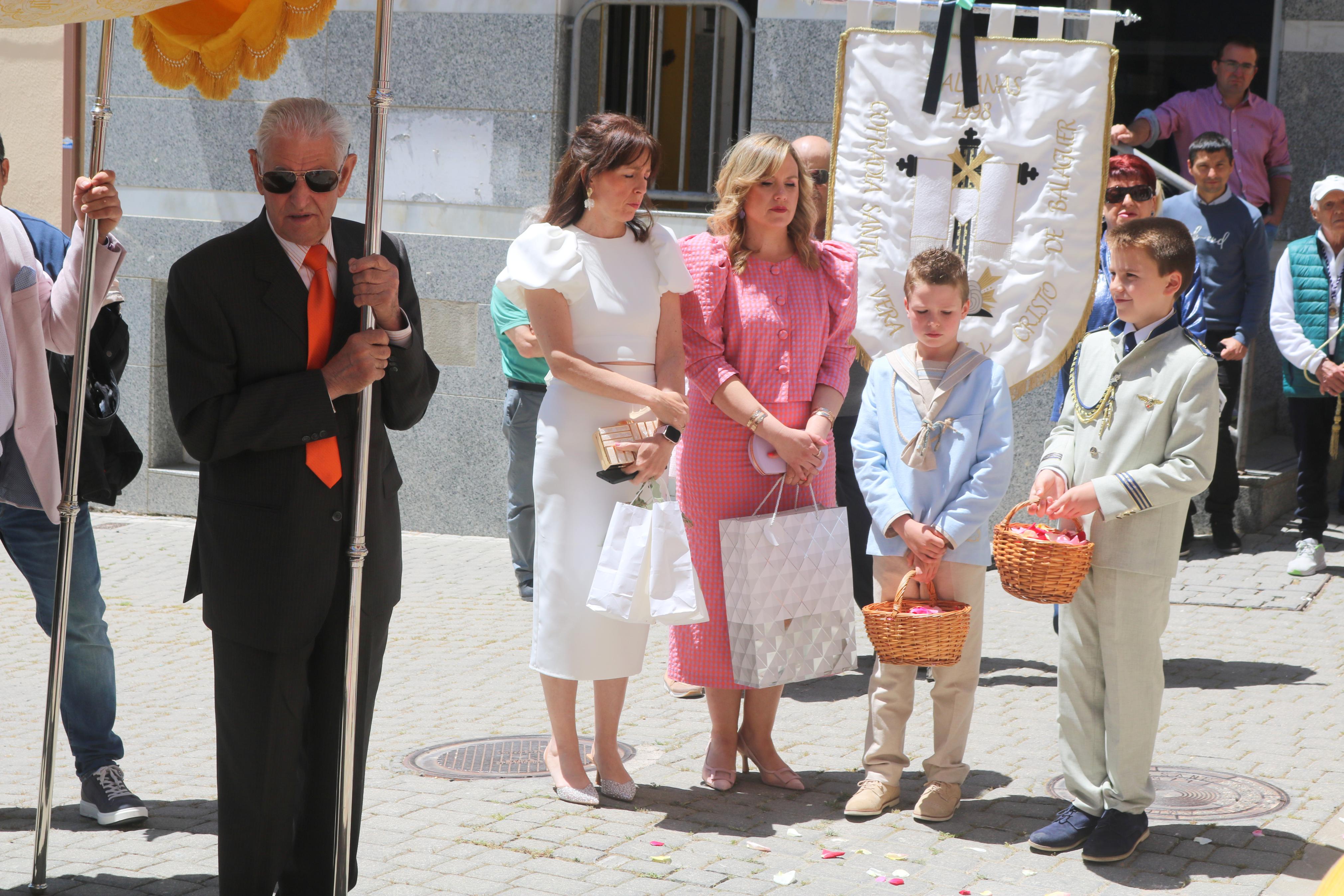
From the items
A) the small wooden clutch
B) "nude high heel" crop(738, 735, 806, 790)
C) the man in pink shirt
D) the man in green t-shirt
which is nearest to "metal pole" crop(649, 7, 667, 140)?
the man in green t-shirt

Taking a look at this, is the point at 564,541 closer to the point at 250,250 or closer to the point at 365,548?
the point at 365,548

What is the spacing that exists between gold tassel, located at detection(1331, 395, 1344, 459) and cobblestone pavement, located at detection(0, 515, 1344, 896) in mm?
964

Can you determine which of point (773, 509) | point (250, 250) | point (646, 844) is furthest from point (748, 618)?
point (250, 250)

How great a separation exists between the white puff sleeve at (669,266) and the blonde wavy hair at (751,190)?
0.32 metres

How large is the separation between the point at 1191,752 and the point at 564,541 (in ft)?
8.09

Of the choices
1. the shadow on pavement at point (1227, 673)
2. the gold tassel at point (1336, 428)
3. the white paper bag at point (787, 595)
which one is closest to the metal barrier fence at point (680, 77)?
the gold tassel at point (1336, 428)

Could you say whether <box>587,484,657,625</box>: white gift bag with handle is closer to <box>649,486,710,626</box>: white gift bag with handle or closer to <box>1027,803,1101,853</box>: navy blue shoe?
<box>649,486,710,626</box>: white gift bag with handle

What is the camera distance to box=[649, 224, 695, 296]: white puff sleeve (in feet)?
16.2

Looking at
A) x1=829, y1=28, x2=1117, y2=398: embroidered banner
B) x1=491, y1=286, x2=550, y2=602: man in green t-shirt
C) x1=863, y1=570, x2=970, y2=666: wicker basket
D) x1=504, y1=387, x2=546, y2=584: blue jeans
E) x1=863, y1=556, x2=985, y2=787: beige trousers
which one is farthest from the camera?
x1=504, y1=387, x2=546, y2=584: blue jeans

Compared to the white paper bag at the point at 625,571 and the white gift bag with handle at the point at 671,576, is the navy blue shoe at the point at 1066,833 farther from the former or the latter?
the white paper bag at the point at 625,571

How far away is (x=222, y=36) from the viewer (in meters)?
3.82

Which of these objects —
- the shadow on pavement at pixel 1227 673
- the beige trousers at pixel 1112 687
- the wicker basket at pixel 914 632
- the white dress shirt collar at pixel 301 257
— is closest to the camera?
the white dress shirt collar at pixel 301 257

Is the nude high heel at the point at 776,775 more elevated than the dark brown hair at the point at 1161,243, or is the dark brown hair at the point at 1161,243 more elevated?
the dark brown hair at the point at 1161,243

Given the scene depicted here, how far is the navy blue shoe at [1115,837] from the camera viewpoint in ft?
14.4
